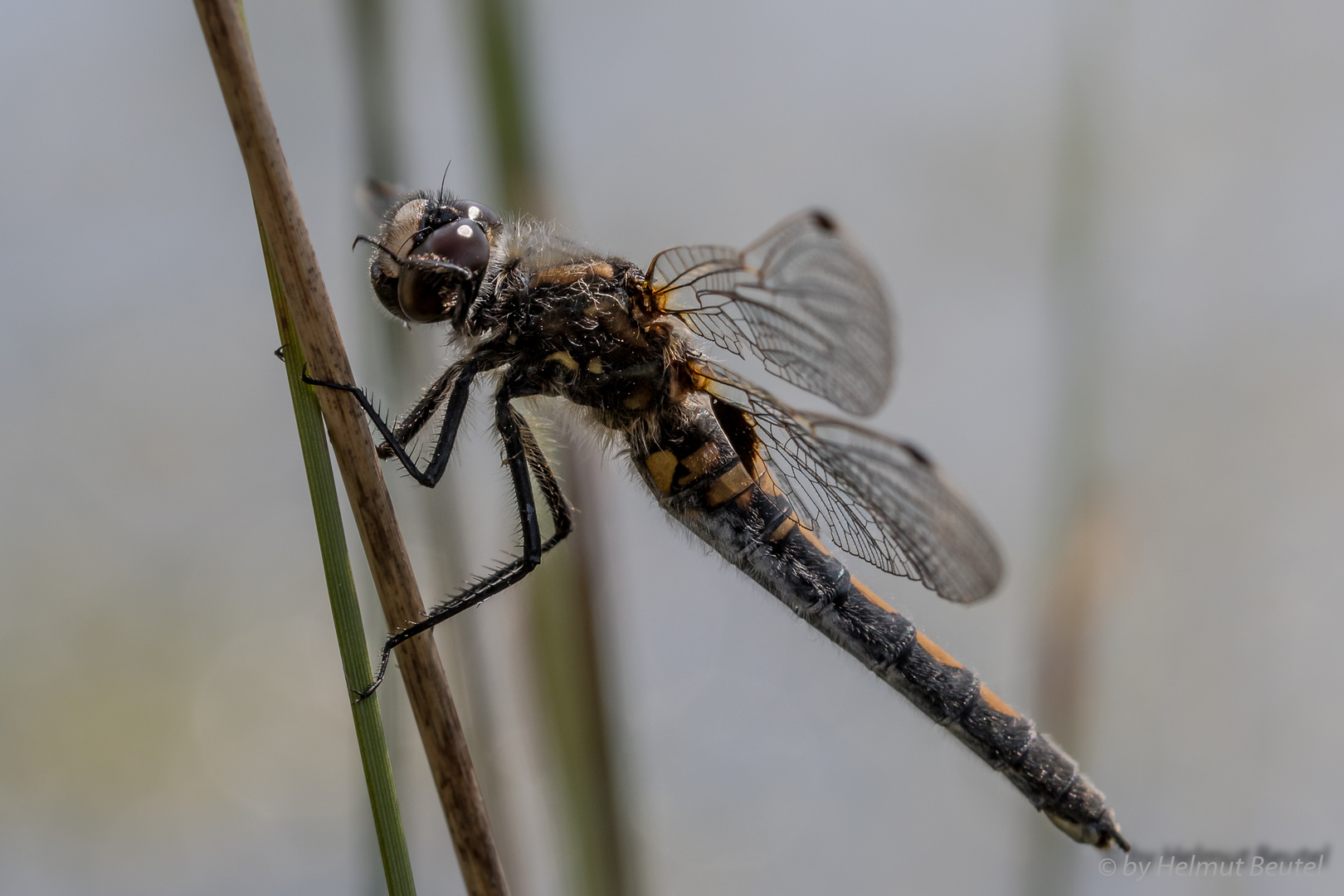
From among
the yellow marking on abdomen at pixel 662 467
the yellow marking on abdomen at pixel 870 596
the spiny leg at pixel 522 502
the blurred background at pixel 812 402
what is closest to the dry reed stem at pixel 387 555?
the spiny leg at pixel 522 502

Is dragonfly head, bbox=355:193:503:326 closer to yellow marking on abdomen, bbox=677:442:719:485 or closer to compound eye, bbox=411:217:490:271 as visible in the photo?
compound eye, bbox=411:217:490:271

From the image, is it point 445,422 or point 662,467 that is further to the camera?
point 662,467

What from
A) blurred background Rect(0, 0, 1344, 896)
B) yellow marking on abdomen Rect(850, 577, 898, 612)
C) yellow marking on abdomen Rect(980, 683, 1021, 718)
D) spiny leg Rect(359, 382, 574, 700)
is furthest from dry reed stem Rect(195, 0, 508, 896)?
yellow marking on abdomen Rect(980, 683, 1021, 718)

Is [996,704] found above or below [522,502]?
below

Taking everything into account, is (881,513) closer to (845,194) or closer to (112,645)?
(845,194)

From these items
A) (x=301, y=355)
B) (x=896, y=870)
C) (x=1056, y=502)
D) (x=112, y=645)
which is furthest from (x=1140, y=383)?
(x=112, y=645)

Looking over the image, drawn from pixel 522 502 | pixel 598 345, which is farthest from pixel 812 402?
pixel 522 502

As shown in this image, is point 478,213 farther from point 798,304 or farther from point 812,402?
point 812,402
